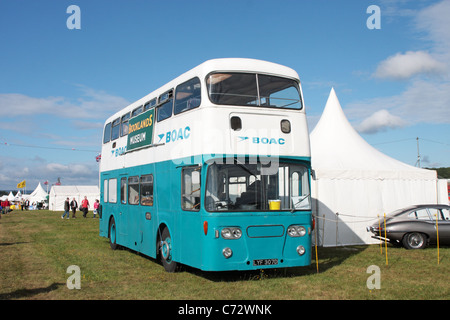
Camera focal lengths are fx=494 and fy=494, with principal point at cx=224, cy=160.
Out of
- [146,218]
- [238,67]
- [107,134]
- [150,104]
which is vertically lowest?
[146,218]

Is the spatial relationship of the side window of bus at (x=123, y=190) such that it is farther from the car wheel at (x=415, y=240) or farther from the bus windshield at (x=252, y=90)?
the car wheel at (x=415, y=240)

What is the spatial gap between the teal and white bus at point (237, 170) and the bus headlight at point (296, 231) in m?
0.02

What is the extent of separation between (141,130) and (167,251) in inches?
154

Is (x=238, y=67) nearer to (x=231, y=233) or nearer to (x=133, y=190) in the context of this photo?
(x=231, y=233)

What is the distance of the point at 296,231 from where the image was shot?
10586mm

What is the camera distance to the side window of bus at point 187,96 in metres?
10.6

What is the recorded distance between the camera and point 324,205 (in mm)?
18109

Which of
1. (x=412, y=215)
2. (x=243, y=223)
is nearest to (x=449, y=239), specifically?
(x=412, y=215)

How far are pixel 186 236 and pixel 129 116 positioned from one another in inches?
246

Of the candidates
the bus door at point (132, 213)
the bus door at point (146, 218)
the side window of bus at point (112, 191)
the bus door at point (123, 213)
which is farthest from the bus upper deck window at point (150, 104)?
the side window of bus at point (112, 191)

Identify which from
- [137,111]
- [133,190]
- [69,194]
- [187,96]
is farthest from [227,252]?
[69,194]

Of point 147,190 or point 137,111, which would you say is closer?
point 147,190

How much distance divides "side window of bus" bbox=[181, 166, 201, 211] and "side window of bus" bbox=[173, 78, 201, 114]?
1.40m
